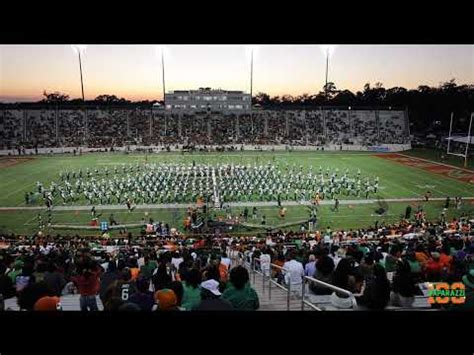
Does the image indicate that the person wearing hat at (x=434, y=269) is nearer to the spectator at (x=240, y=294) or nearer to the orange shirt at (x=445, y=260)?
the orange shirt at (x=445, y=260)

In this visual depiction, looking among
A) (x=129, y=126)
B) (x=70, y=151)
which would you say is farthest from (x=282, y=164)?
(x=129, y=126)

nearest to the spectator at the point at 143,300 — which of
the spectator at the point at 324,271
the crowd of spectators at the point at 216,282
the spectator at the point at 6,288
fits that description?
the crowd of spectators at the point at 216,282

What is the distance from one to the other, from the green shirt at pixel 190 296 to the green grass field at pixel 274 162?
12186mm

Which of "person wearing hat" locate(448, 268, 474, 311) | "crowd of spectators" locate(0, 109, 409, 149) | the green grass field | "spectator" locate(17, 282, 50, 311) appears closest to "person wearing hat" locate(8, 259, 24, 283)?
"spectator" locate(17, 282, 50, 311)

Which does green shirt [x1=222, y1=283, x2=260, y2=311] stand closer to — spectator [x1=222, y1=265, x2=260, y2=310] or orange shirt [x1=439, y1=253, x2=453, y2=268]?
spectator [x1=222, y1=265, x2=260, y2=310]

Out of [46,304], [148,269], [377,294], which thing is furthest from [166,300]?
[148,269]

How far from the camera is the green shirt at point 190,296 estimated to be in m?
4.56

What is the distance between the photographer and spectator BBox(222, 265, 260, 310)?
4148 mm

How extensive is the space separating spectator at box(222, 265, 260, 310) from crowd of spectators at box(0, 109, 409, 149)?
3872 cm

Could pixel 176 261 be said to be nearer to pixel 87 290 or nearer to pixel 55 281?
pixel 55 281

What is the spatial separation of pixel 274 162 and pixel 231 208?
12.9 meters
